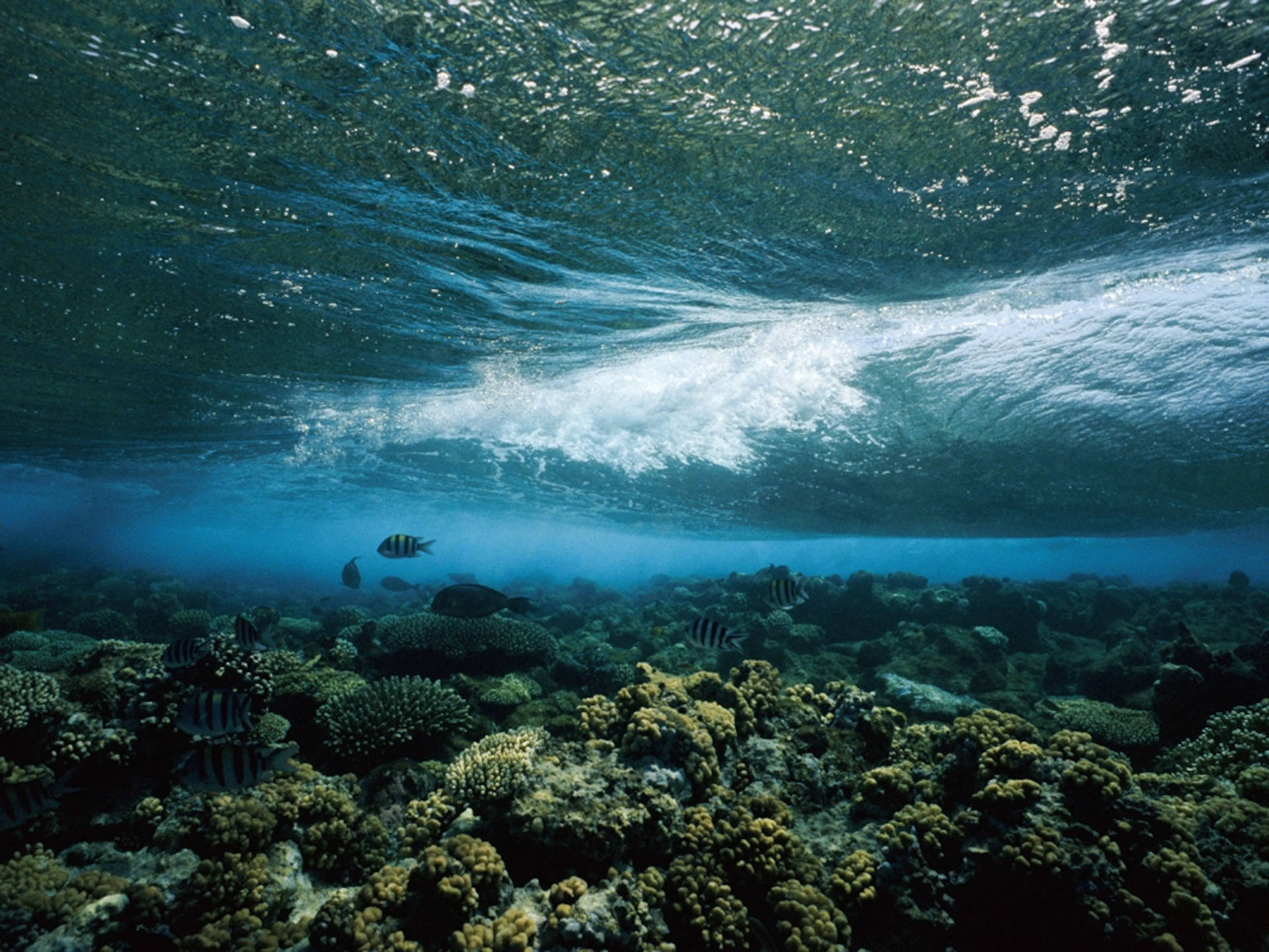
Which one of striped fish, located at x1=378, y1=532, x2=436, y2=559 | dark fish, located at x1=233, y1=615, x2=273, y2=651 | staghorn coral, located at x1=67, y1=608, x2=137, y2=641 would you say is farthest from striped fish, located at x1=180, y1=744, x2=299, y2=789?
staghorn coral, located at x1=67, y1=608, x2=137, y2=641

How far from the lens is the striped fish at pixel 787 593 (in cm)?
780

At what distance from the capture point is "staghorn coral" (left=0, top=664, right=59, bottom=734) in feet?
17.5

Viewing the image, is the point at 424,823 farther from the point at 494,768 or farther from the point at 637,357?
the point at 637,357

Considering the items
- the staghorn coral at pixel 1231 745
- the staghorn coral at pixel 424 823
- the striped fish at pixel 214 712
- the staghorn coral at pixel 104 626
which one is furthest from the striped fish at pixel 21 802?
the staghorn coral at pixel 104 626

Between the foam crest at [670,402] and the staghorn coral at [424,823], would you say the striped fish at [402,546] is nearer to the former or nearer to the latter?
the staghorn coral at [424,823]

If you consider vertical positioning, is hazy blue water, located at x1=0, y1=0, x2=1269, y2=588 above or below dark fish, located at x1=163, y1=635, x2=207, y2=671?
above

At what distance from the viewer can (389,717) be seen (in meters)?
7.17

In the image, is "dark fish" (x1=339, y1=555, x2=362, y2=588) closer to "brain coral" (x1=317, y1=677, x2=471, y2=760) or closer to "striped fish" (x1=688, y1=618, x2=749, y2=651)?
"brain coral" (x1=317, y1=677, x2=471, y2=760)

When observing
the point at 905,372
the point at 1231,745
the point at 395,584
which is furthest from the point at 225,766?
the point at 395,584

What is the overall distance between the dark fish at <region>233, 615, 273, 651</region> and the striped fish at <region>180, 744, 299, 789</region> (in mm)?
2563

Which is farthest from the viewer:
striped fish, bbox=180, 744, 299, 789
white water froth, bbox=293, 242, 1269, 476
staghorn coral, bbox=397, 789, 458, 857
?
white water froth, bbox=293, 242, 1269, 476

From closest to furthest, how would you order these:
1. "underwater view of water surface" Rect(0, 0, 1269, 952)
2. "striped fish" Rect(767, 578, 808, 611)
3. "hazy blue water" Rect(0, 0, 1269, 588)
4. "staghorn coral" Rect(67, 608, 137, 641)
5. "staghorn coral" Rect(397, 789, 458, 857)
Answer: "underwater view of water surface" Rect(0, 0, 1269, 952)
"staghorn coral" Rect(397, 789, 458, 857)
"hazy blue water" Rect(0, 0, 1269, 588)
"striped fish" Rect(767, 578, 808, 611)
"staghorn coral" Rect(67, 608, 137, 641)

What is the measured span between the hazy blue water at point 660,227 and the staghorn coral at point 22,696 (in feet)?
20.5

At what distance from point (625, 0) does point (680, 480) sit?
23.8m
